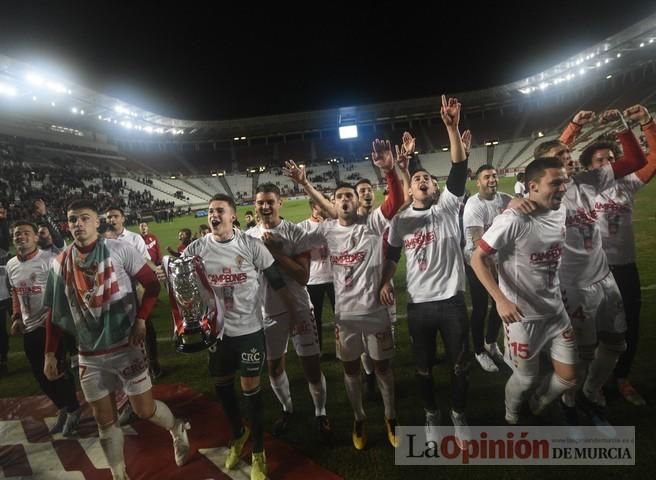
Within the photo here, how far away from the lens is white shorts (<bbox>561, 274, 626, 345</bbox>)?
3.55 meters

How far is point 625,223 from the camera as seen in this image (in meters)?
3.95

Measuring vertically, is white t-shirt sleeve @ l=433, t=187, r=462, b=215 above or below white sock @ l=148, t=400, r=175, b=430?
above

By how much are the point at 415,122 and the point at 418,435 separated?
183 feet

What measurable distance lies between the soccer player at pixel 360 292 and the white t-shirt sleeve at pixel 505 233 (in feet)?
3.08

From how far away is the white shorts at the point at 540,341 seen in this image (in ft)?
10.9

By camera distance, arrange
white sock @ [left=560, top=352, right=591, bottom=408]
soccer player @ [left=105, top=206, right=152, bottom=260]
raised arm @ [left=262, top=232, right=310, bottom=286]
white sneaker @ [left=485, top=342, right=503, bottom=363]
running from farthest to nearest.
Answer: soccer player @ [left=105, top=206, right=152, bottom=260]
white sneaker @ [left=485, top=342, right=503, bottom=363]
raised arm @ [left=262, top=232, right=310, bottom=286]
white sock @ [left=560, top=352, right=591, bottom=408]

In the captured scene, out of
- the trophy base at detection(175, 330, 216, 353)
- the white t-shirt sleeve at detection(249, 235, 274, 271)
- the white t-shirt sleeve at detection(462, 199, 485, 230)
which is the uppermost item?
the white t-shirt sleeve at detection(462, 199, 485, 230)

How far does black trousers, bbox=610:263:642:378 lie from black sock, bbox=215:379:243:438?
4052 mm

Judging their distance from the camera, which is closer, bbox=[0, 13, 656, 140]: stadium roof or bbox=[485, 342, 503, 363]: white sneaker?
bbox=[485, 342, 503, 363]: white sneaker

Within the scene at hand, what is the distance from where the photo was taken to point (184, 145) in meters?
56.6

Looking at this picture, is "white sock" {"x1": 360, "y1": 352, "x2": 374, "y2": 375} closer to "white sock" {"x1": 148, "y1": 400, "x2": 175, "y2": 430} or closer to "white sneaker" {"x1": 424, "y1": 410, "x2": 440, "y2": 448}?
"white sneaker" {"x1": 424, "y1": 410, "x2": 440, "y2": 448}

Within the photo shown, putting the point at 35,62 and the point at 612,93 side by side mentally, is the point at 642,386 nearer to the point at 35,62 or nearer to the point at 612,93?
the point at 35,62

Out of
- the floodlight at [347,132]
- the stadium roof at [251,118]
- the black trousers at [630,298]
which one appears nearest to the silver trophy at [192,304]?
the black trousers at [630,298]

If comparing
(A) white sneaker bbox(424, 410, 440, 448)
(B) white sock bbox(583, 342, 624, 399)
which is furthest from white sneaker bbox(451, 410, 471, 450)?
(B) white sock bbox(583, 342, 624, 399)
